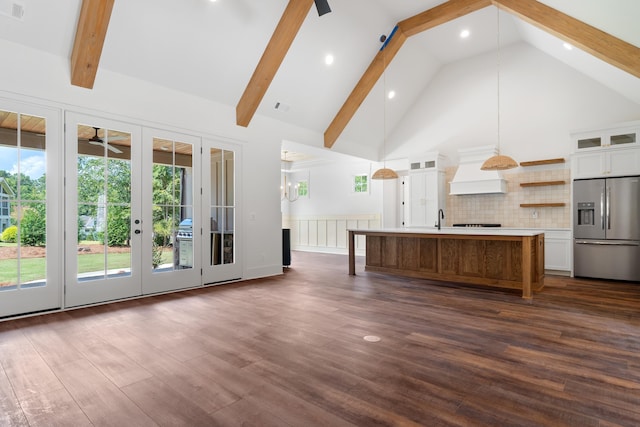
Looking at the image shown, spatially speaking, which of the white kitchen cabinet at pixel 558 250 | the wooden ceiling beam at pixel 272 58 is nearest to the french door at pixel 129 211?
the wooden ceiling beam at pixel 272 58

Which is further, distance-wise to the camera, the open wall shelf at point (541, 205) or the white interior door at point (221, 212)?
the open wall shelf at point (541, 205)

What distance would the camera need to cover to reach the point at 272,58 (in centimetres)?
497

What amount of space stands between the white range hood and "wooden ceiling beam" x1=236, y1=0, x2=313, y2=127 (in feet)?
14.3

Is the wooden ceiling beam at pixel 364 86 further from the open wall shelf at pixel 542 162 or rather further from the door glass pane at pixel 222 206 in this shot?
the open wall shelf at pixel 542 162

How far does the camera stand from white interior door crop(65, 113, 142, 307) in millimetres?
3863

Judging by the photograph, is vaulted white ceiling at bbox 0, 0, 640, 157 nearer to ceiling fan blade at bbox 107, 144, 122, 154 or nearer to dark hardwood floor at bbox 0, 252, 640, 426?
ceiling fan blade at bbox 107, 144, 122, 154

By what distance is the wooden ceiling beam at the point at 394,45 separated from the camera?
545 cm

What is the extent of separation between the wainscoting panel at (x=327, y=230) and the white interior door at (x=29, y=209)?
22.3 feet

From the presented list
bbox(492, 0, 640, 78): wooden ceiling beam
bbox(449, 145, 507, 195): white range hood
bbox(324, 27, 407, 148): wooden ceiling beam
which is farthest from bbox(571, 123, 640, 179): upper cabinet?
bbox(324, 27, 407, 148): wooden ceiling beam

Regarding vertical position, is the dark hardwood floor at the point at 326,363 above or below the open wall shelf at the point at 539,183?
below

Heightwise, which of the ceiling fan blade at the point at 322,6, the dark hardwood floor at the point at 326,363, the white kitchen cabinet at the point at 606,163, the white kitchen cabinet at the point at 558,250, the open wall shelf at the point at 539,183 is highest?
the ceiling fan blade at the point at 322,6

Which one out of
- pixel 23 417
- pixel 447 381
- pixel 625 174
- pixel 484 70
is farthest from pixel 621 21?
pixel 23 417

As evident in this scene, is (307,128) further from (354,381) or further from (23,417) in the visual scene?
(23,417)

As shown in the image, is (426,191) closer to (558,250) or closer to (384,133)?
(384,133)
